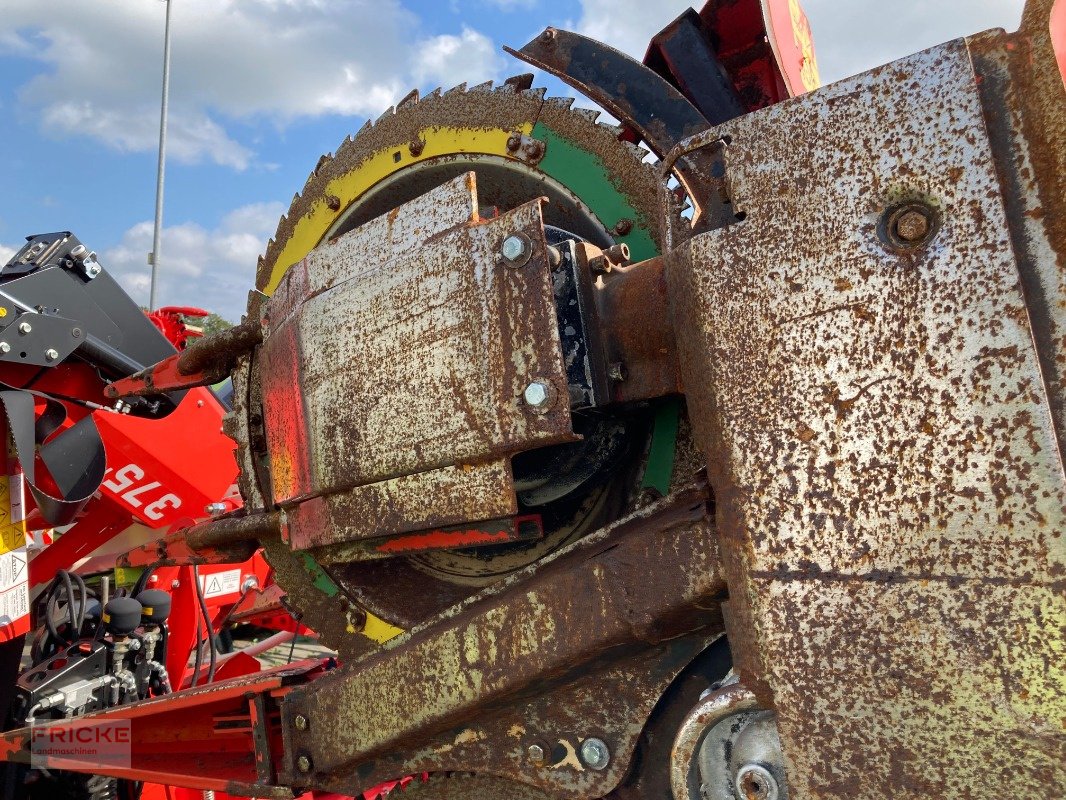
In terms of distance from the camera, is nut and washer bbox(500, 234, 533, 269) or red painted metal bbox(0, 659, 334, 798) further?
red painted metal bbox(0, 659, 334, 798)

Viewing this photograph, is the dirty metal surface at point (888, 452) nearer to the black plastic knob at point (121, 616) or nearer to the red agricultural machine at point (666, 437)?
the red agricultural machine at point (666, 437)

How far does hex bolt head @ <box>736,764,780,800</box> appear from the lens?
104cm

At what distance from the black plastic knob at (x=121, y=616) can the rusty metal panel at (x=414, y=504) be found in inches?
71.1

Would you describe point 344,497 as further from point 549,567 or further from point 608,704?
point 608,704

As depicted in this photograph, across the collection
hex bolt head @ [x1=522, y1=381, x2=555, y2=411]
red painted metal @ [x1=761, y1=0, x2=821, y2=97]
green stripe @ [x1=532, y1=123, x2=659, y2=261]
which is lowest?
hex bolt head @ [x1=522, y1=381, x2=555, y2=411]

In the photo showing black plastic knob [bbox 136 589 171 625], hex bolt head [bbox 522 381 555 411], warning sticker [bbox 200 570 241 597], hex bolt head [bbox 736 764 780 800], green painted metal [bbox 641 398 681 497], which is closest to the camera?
hex bolt head [bbox 736 764 780 800]

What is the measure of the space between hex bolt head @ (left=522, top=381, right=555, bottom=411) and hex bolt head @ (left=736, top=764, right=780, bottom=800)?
1.69 ft

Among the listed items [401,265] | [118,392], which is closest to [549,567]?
[401,265]

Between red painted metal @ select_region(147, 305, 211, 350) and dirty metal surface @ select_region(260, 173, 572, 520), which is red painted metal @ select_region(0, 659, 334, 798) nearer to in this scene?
dirty metal surface @ select_region(260, 173, 572, 520)

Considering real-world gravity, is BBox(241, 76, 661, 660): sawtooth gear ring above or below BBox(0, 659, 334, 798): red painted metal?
above

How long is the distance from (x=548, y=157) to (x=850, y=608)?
38.7 inches

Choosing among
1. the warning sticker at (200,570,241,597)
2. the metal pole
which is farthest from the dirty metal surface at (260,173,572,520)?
the metal pole

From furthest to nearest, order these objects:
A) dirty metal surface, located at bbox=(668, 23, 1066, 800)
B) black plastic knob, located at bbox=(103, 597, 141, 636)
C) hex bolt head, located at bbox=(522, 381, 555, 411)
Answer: black plastic knob, located at bbox=(103, 597, 141, 636) < hex bolt head, located at bbox=(522, 381, 555, 411) < dirty metal surface, located at bbox=(668, 23, 1066, 800)

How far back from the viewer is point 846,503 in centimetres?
89
